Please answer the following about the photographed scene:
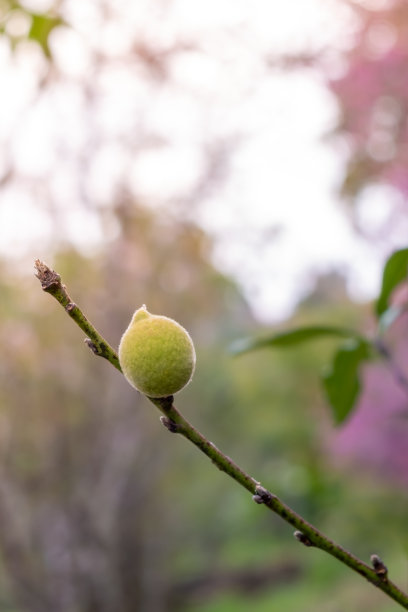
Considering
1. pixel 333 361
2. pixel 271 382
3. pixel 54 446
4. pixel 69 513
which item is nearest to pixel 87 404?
pixel 54 446

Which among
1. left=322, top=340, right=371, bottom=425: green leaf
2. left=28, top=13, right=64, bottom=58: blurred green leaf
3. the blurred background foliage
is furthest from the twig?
the blurred background foliage

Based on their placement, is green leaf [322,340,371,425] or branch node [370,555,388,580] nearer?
branch node [370,555,388,580]

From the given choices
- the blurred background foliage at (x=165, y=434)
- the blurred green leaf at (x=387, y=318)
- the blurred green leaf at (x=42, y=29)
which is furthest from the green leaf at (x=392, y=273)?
the blurred background foliage at (x=165, y=434)

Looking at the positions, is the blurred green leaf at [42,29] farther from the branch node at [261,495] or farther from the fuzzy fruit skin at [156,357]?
the branch node at [261,495]

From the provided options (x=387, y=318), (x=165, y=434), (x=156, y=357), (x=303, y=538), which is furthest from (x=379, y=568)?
(x=165, y=434)

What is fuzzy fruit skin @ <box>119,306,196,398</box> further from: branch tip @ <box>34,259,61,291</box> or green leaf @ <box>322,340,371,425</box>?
green leaf @ <box>322,340,371,425</box>

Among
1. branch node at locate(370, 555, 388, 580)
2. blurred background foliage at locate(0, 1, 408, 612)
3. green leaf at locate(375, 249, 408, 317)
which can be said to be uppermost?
blurred background foliage at locate(0, 1, 408, 612)
